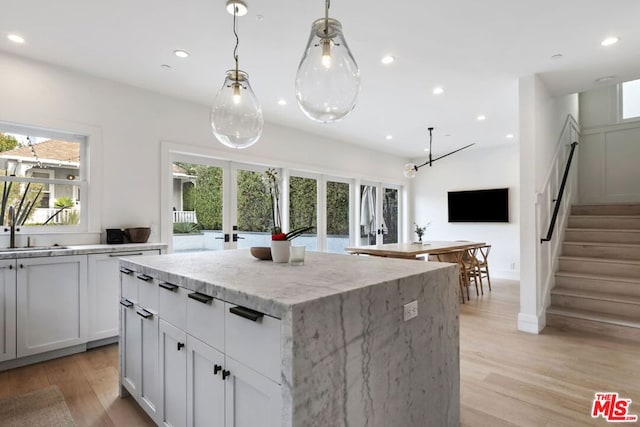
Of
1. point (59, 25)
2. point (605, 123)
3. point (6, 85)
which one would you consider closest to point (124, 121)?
point (6, 85)

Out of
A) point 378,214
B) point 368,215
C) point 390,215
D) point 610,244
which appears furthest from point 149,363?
point 390,215

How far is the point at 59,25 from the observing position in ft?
8.71

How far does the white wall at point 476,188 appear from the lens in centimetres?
684

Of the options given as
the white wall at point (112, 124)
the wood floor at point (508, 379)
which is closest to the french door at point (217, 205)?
the white wall at point (112, 124)

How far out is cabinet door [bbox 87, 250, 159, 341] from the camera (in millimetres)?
3147

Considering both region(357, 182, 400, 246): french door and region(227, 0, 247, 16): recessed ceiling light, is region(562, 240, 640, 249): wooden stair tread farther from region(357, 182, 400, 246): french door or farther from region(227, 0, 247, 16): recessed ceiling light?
region(227, 0, 247, 16): recessed ceiling light

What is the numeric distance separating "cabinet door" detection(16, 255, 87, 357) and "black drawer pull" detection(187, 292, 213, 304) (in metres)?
2.19

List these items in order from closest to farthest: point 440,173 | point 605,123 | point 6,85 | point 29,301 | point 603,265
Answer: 1. point 29,301
2. point 6,85
3. point 603,265
4. point 605,123
5. point 440,173

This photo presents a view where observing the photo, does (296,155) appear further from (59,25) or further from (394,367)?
(394,367)

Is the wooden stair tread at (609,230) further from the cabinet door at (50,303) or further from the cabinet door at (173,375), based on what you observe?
the cabinet door at (50,303)

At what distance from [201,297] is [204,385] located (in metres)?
0.39

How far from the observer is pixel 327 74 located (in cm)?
172

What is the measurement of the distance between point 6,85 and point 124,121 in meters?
0.99

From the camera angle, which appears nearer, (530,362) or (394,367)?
(394,367)
